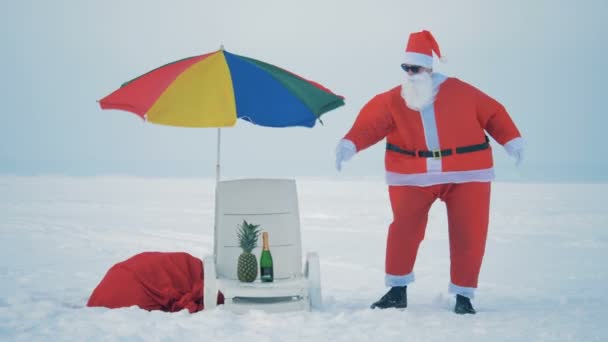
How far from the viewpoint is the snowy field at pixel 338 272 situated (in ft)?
13.7

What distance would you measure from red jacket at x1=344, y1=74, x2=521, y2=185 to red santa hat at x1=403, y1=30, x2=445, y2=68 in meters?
0.16

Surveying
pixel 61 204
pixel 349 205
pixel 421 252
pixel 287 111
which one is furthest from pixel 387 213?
pixel 287 111

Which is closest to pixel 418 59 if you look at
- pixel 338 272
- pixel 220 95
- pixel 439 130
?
pixel 439 130

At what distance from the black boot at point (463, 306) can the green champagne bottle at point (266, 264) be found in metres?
1.42

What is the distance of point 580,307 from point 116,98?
3888 millimetres

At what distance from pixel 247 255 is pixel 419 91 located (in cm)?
180

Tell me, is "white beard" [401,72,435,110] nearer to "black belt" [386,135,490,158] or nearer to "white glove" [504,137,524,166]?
"black belt" [386,135,490,158]

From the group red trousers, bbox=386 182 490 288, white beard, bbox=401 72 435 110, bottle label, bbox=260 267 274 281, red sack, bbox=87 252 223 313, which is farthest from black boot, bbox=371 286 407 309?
white beard, bbox=401 72 435 110

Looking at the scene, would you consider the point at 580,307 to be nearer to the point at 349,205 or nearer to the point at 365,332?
the point at 365,332

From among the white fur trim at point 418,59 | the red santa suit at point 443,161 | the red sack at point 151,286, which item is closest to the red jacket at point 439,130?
the red santa suit at point 443,161

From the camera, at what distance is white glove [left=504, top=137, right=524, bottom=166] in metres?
4.98

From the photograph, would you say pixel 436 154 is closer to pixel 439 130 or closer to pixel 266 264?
pixel 439 130

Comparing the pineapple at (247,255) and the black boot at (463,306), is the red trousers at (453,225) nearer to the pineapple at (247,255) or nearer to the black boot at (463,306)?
the black boot at (463,306)

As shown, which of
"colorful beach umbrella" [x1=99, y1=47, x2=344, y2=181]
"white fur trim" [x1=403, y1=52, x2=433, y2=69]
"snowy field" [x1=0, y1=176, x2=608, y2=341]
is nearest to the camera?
"snowy field" [x1=0, y1=176, x2=608, y2=341]
